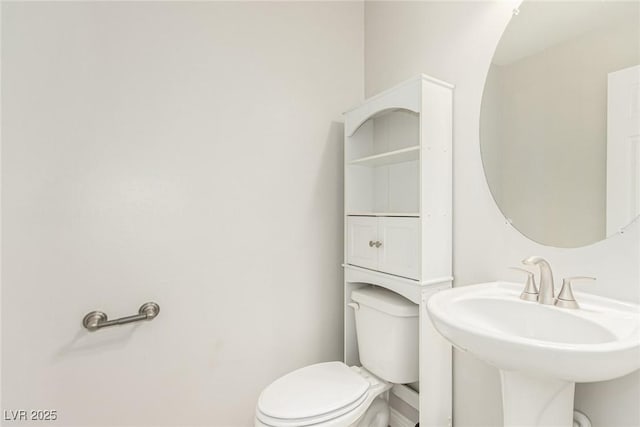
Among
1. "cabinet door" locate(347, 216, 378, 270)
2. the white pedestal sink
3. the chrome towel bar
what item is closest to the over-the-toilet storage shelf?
"cabinet door" locate(347, 216, 378, 270)

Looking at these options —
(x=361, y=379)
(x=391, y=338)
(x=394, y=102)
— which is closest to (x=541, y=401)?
(x=391, y=338)

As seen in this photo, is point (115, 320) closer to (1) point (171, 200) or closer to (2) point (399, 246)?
(1) point (171, 200)

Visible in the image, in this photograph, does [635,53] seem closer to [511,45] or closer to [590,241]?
[511,45]

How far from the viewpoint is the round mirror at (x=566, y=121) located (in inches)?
33.7

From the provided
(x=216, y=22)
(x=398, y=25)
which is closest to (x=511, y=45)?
(x=398, y=25)

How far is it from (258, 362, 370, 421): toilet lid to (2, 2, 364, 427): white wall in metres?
0.26

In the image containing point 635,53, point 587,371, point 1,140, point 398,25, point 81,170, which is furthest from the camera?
point 398,25

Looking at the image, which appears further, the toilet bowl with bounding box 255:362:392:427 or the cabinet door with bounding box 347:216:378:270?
the cabinet door with bounding box 347:216:378:270

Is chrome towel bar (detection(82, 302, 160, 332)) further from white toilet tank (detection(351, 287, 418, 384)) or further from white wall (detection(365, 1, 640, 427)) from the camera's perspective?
white wall (detection(365, 1, 640, 427))

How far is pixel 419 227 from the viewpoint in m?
1.20

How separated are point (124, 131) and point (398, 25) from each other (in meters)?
1.37

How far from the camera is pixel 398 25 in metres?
1.58

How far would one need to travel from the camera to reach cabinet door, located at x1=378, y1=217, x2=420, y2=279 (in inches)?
47.8

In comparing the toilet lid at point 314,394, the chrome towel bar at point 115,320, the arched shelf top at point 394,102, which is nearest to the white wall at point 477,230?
the arched shelf top at point 394,102
